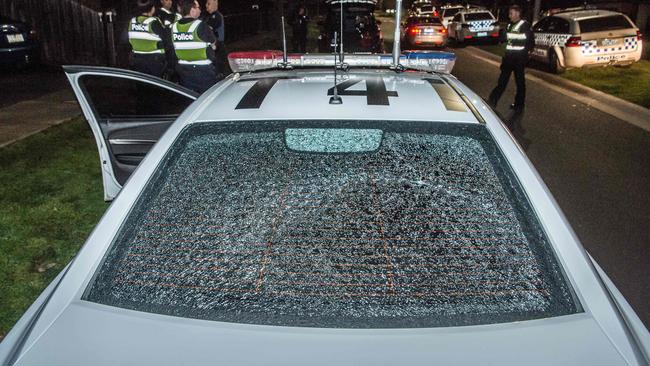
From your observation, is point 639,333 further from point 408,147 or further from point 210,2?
point 210,2

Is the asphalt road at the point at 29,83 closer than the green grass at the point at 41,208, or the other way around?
the green grass at the point at 41,208

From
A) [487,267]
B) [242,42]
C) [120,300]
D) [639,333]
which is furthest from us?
[242,42]

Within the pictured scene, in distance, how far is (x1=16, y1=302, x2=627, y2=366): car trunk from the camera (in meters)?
1.35

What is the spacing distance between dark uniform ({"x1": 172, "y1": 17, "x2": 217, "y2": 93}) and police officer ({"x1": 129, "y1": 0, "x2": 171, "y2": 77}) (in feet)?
2.03

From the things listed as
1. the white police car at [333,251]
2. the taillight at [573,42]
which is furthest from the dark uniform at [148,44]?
the taillight at [573,42]

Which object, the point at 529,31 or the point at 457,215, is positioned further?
the point at 529,31

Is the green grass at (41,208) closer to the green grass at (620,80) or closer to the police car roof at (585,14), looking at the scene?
the green grass at (620,80)

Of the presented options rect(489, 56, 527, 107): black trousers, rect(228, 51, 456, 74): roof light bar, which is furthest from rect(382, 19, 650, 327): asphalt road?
rect(228, 51, 456, 74): roof light bar

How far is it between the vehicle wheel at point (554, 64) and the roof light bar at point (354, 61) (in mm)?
12695

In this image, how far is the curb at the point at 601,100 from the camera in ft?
31.2

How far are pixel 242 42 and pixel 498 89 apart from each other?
18869 mm

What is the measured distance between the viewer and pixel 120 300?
1.65 metres

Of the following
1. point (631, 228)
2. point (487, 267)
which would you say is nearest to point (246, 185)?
point (487, 267)

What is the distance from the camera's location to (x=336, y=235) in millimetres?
2064
